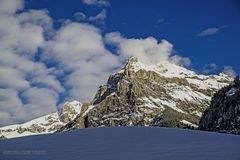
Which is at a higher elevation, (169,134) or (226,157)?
(169,134)

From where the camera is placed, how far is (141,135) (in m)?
14.2

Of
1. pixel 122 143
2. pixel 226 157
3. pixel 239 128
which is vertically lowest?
pixel 226 157

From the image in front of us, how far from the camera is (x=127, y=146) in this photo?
12078 mm

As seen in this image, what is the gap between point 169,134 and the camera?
1412 centimetres

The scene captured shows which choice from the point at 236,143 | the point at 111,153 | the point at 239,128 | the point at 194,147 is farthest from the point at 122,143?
the point at 239,128

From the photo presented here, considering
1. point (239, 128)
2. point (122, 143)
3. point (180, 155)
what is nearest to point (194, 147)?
point (180, 155)

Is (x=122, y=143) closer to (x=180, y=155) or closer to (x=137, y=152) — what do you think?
(x=137, y=152)

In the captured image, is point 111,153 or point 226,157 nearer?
point 226,157

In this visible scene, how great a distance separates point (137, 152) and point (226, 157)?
254 cm

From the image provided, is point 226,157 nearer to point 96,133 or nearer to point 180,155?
point 180,155

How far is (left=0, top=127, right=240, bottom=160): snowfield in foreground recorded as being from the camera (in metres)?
10.5

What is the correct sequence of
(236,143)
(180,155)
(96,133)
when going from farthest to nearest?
(96,133), (236,143), (180,155)

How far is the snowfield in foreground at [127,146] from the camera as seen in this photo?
34.5ft

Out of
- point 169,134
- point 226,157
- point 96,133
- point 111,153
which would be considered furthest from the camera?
point 96,133
